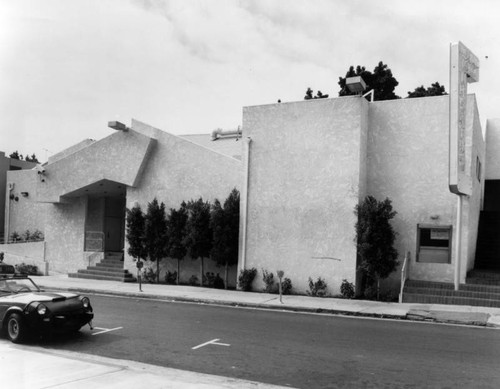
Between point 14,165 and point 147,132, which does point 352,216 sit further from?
point 14,165

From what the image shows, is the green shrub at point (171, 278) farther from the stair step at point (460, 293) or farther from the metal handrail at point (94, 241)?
the stair step at point (460, 293)

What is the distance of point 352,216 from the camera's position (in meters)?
17.7

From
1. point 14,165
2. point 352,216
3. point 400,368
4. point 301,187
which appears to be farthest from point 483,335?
point 14,165

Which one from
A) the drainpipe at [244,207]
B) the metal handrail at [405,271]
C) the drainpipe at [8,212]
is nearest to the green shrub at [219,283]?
the drainpipe at [244,207]

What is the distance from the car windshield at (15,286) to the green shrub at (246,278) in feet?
29.7

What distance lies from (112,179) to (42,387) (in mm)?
17439

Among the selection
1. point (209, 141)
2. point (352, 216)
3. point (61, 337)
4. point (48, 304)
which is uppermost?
point (209, 141)

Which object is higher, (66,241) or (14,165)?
(14,165)

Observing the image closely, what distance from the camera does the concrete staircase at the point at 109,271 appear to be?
75.5 feet

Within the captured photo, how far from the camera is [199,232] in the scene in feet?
66.2

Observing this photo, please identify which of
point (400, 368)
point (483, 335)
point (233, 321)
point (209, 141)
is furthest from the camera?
point (209, 141)

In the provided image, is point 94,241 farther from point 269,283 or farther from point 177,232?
point 269,283

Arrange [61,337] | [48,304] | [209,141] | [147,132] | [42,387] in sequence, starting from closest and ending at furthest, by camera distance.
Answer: [42,387] < [48,304] < [61,337] < [147,132] < [209,141]

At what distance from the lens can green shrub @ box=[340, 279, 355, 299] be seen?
679 inches
